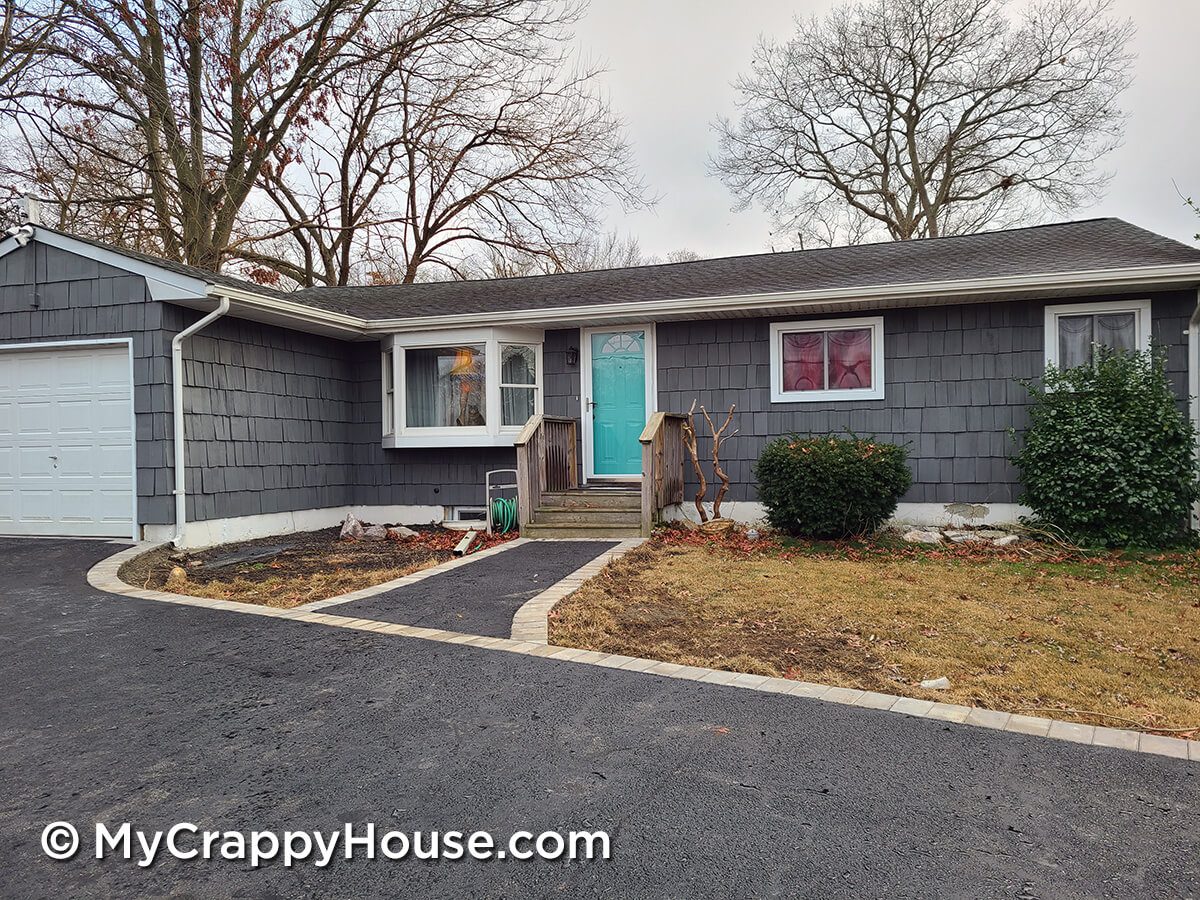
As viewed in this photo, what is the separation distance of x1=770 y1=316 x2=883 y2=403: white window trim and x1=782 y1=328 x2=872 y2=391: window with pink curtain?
51 millimetres

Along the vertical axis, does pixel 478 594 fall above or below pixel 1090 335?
below

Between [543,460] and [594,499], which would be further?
[543,460]

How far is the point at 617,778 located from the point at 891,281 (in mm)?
7309

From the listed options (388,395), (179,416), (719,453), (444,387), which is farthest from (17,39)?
(719,453)

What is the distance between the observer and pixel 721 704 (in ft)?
11.3

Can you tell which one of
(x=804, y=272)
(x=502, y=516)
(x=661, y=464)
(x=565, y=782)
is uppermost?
(x=804, y=272)

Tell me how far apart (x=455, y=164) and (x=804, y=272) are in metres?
13.1

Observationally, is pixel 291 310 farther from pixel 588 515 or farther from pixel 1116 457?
pixel 1116 457

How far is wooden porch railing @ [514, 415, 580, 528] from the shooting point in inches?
340

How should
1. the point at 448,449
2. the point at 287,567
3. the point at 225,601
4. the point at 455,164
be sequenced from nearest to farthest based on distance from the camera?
the point at 225,601 → the point at 287,567 → the point at 448,449 → the point at 455,164

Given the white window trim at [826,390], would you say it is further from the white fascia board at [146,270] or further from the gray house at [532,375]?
the white fascia board at [146,270]

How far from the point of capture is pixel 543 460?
9.17 metres

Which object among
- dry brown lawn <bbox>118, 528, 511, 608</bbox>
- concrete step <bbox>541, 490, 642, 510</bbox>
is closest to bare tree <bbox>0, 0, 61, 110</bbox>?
dry brown lawn <bbox>118, 528, 511, 608</bbox>

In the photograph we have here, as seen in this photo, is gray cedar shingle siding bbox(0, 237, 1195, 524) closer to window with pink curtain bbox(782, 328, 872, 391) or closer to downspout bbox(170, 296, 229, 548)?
downspout bbox(170, 296, 229, 548)
